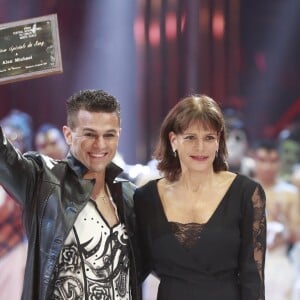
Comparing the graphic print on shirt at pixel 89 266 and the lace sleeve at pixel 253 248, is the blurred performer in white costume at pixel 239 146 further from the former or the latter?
the graphic print on shirt at pixel 89 266

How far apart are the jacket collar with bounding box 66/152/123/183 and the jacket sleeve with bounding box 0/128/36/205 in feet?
0.45

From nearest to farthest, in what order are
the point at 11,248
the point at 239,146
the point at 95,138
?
1. the point at 95,138
2. the point at 11,248
3. the point at 239,146

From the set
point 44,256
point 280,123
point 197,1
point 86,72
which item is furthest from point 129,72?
point 44,256

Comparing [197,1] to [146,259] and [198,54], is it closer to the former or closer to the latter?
[198,54]

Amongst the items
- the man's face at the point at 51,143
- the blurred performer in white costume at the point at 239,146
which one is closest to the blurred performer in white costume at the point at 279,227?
the blurred performer in white costume at the point at 239,146

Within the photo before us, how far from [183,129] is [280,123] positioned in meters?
2.33

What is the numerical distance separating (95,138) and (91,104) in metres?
0.10

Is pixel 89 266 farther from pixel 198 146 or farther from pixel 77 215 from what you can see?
pixel 198 146

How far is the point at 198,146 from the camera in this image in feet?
6.39

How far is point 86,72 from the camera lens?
14.0 feet

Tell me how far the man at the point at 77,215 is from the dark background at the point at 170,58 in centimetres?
227

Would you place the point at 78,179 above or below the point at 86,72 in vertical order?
below

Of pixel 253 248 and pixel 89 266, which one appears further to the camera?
pixel 253 248

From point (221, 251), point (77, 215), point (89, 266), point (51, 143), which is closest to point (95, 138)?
point (77, 215)
